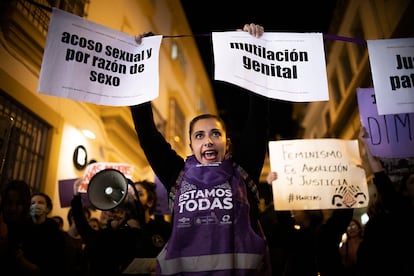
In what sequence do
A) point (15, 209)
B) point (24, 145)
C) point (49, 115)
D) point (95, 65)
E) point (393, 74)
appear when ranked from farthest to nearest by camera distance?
1. point (49, 115)
2. point (24, 145)
3. point (15, 209)
4. point (393, 74)
5. point (95, 65)

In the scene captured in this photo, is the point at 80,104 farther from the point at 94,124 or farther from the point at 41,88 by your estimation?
the point at 41,88

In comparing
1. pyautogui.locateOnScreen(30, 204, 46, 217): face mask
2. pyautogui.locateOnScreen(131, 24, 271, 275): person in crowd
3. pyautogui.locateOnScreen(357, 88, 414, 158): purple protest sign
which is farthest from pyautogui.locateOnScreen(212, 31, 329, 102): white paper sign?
pyautogui.locateOnScreen(30, 204, 46, 217): face mask

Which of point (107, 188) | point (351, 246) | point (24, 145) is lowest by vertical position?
point (351, 246)

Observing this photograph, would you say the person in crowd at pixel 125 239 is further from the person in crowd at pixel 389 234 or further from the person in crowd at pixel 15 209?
the person in crowd at pixel 389 234

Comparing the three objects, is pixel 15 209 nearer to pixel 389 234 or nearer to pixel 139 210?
pixel 139 210

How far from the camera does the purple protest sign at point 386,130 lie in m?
3.69

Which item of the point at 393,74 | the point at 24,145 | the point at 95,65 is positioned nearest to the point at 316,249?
the point at 393,74

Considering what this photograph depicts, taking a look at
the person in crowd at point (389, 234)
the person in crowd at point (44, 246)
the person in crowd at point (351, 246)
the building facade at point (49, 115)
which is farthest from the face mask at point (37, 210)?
the person in crowd at point (351, 246)

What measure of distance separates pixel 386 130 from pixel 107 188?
2968mm

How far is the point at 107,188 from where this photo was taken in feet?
12.7

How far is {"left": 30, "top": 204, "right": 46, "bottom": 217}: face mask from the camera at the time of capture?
390cm

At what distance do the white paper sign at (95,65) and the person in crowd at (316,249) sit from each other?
2.14 m

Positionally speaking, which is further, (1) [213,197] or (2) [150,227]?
(2) [150,227]

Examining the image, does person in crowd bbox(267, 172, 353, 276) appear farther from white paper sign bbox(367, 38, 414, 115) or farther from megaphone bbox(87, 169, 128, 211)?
megaphone bbox(87, 169, 128, 211)
